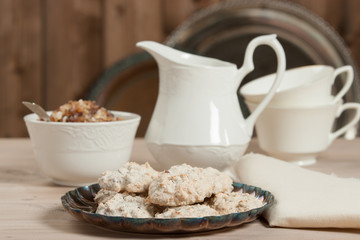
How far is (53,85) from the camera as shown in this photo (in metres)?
2.67

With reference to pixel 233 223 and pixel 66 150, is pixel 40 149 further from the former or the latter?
pixel 233 223

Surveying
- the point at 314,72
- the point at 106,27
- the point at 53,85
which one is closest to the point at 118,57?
the point at 106,27

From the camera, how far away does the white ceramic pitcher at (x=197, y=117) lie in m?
1.09

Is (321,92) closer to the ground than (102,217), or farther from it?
farther from it

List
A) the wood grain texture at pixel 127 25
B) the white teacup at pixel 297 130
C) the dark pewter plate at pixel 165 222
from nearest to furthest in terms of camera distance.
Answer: the dark pewter plate at pixel 165 222
the white teacup at pixel 297 130
the wood grain texture at pixel 127 25

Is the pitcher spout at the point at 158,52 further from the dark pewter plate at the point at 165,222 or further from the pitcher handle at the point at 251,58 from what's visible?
the dark pewter plate at the point at 165,222

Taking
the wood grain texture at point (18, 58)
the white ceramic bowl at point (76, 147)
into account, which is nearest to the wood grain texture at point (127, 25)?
the wood grain texture at point (18, 58)

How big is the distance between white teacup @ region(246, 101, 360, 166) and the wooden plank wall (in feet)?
4.60

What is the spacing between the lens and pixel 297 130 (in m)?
1.27

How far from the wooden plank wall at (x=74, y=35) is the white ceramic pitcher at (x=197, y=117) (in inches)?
59.9

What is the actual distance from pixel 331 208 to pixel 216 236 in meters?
0.16

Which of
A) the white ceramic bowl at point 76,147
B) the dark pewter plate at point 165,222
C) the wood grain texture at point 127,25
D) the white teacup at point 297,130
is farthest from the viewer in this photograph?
the wood grain texture at point 127,25

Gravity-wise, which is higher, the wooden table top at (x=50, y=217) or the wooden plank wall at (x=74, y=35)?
the wooden plank wall at (x=74, y=35)

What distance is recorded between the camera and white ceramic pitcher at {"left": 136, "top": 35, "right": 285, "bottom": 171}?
3.58ft
